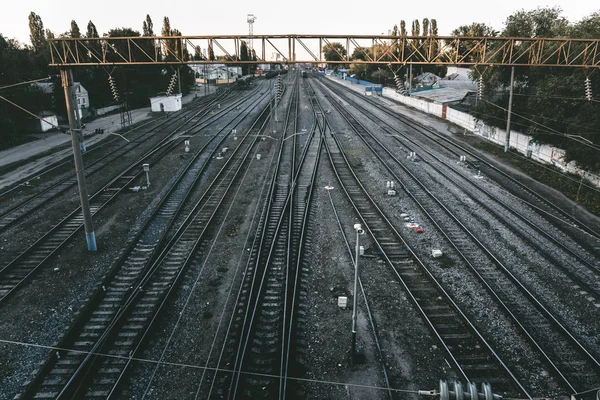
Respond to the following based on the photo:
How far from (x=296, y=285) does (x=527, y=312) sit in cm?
750

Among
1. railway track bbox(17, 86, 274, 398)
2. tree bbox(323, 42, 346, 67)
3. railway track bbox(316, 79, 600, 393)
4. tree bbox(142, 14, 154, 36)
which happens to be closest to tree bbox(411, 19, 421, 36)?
tree bbox(323, 42, 346, 67)

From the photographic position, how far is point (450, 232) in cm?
1897

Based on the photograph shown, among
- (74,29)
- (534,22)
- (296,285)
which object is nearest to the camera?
(296,285)

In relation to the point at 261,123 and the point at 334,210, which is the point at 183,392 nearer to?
the point at 334,210

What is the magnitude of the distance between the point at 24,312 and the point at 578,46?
111 ft

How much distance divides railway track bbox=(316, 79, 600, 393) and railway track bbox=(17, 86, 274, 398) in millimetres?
11056

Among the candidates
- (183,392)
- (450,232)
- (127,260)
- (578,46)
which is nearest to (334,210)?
(450,232)

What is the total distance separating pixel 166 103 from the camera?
196ft

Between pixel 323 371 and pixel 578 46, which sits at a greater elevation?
pixel 578 46

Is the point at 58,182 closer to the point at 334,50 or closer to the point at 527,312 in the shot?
the point at 334,50

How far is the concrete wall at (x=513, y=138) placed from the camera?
27.6 m

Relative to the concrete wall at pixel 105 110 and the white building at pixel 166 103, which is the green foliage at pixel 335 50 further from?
the concrete wall at pixel 105 110

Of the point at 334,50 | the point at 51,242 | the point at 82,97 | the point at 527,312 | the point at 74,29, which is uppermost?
the point at 74,29

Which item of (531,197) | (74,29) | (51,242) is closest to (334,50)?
(51,242)
